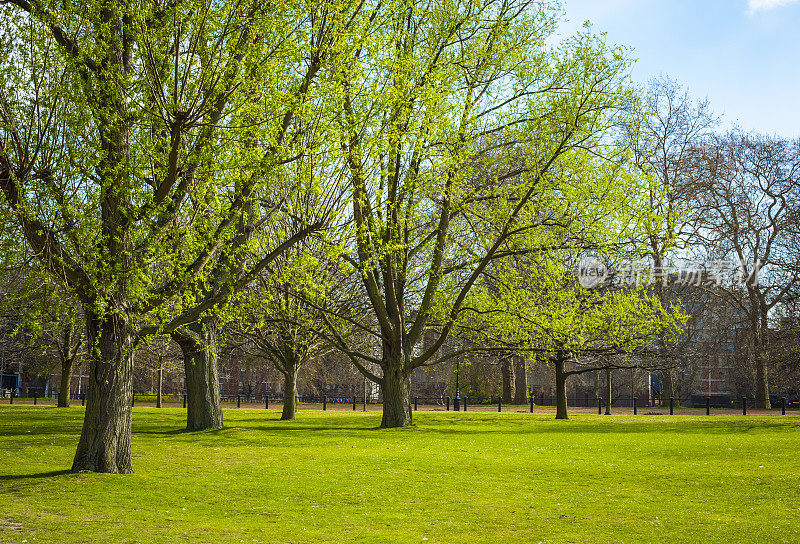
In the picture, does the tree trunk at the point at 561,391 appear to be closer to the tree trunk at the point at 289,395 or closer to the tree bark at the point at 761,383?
the tree trunk at the point at 289,395

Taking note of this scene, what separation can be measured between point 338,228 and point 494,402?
40500 mm

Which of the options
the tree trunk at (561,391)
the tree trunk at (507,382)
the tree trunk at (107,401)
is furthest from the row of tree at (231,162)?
the tree trunk at (507,382)

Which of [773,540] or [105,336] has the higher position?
[105,336]

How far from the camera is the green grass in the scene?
336 inches

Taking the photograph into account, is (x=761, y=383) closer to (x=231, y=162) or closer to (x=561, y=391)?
(x=561, y=391)

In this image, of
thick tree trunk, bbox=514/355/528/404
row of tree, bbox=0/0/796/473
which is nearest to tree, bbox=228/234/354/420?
row of tree, bbox=0/0/796/473

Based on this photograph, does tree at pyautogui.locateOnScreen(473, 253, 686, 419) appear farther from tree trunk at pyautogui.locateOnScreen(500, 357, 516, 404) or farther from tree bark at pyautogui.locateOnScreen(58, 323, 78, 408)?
tree trunk at pyautogui.locateOnScreen(500, 357, 516, 404)

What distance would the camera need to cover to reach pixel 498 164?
2211cm

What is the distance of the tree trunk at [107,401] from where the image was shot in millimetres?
12109

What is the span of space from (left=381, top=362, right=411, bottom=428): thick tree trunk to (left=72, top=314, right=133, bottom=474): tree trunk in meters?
12.7

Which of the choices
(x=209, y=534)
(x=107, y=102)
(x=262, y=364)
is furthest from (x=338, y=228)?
(x=262, y=364)

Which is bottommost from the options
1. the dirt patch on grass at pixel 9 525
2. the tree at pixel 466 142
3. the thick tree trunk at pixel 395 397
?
the dirt patch on grass at pixel 9 525

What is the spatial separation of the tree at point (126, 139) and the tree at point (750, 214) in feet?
98.8

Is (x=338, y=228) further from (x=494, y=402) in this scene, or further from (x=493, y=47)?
(x=494, y=402)
